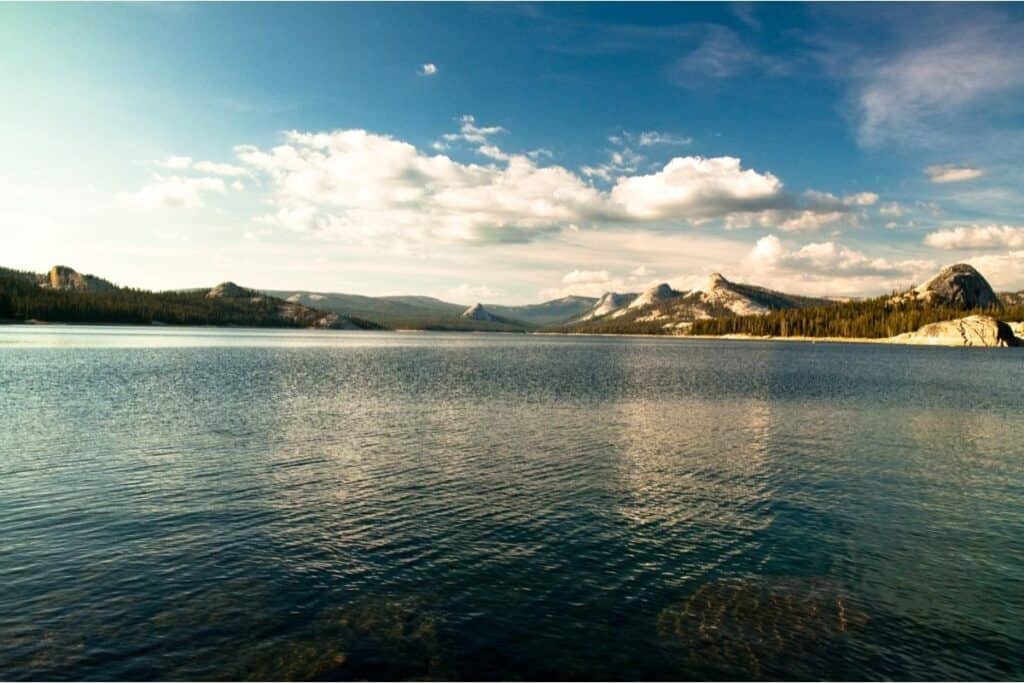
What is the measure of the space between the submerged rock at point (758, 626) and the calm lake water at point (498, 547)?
0.33ft

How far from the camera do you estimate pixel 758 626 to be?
1891 cm

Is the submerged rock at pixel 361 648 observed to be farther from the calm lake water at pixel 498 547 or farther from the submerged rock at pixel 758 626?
the submerged rock at pixel 758 626

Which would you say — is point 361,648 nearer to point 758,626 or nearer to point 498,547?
point 498,547

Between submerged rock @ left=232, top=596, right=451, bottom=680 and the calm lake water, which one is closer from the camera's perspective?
submerged rock @ left=232, top=596, right=451, bottom=680

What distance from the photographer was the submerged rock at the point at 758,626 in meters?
16.8

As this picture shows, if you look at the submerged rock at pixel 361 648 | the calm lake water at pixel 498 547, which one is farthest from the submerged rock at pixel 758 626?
the submerged rock at pixel 361 648

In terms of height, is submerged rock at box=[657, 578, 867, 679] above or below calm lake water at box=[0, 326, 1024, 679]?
below

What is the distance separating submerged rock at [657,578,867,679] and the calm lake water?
10 centimetres

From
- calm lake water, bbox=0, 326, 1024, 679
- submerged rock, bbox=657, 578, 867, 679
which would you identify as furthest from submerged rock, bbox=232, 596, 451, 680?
submerged rock, bbox=657, 578, 867, 679

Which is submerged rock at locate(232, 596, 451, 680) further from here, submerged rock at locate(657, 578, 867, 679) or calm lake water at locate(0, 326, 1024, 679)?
submerged rock at locate(657, 578, 867, 679)

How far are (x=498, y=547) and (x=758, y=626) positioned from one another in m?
10.2

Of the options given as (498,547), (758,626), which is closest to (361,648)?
(498,547)

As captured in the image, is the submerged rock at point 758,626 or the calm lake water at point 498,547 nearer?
the submerged rock at point 758,626

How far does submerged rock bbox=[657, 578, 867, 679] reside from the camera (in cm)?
1684
